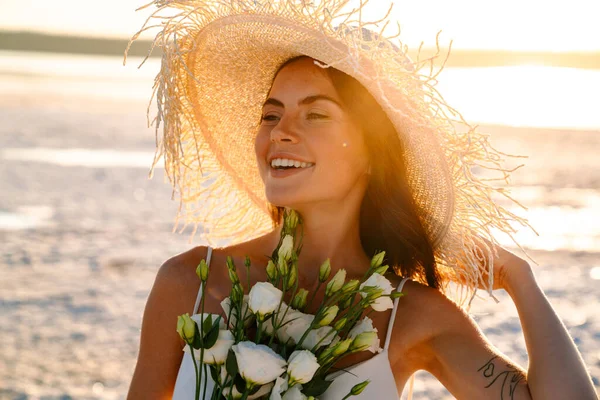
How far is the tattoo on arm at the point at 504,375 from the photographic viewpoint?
302 cm

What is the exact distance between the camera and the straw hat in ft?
9.98

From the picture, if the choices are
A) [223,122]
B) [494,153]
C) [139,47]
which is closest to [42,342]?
[223,122]

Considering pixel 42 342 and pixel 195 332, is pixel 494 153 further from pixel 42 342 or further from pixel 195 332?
pixel 42 342

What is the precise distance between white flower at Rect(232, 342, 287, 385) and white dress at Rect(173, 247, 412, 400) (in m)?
0.59

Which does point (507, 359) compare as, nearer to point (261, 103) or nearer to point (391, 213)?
point (391, 213)

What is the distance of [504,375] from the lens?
3.04 m

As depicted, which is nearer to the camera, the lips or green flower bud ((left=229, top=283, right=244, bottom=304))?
green flower bud ((left=229, top=283, right=244, bottom=304))

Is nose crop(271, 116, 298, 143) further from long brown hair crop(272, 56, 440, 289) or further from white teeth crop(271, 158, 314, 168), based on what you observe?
long brown hair crop(272, 56, 440, 289)

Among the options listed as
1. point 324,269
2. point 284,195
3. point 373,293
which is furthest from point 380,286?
point 284,195

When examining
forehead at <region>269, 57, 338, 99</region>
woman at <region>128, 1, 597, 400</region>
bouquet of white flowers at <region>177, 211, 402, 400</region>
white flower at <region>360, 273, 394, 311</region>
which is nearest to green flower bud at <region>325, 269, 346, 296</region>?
bouquet of white flowers at <region>177, 211, 402, 400</region>

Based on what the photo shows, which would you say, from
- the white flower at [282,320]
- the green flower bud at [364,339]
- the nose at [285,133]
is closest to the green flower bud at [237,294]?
the white flower at [282,320]

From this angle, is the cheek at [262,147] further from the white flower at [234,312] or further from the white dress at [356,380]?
the white flower at [234,312]

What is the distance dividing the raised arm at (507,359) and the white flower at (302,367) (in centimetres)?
96

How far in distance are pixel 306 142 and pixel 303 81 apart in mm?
270
